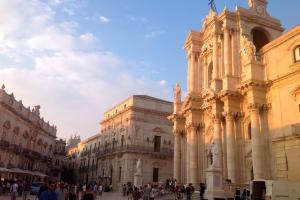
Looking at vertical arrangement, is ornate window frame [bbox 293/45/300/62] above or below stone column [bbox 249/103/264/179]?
above

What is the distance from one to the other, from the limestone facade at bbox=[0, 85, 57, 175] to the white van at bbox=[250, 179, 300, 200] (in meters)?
24.0

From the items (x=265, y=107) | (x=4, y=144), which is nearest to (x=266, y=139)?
(x=265, y=107)

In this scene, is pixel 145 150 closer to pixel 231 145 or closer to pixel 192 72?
pixel 192 72

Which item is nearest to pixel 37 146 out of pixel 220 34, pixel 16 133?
pixel 16 133

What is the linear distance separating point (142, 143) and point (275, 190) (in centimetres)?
2670

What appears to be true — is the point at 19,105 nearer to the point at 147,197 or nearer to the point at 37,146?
the point at 37,146

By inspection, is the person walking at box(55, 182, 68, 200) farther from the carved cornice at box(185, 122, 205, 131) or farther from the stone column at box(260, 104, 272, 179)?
the carved cornice at box(185, 122, 205, 131)

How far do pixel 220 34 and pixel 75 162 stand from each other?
50270 mm

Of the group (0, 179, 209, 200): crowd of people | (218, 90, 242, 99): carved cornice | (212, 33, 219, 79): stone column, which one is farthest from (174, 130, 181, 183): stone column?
(218, 90, 242, 99): carved cornice

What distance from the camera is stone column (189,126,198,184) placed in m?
26.9

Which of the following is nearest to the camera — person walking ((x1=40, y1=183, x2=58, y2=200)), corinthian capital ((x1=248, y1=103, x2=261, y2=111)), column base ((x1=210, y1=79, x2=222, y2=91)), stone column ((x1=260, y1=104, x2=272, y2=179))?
person walking ((x1=40, y1=183, x2=58, y2=200))

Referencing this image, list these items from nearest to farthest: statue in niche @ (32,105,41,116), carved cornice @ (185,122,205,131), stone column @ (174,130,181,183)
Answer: carved cornice @ (185,122,205,131) < stone column @ (174,130,181,183) < statue in niche @ (32,105,41,116)

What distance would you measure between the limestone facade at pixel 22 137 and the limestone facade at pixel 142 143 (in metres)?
9.66

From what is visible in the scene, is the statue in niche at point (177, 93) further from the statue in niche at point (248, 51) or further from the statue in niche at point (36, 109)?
the statue in niche at point (36, 109)
